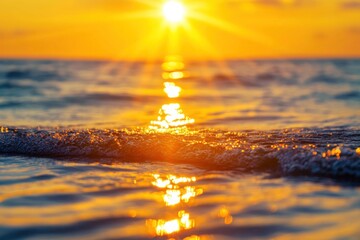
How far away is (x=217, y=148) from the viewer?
7277 millimetres

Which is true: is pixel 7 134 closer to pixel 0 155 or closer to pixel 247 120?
pixel 0 155

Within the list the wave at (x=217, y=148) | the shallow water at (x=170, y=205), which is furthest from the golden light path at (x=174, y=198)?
the wave at (x=217, y=148)

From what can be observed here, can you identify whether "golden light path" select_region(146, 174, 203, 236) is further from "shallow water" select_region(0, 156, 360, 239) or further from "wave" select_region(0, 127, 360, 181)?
"wave" select_region(0, 127, 360, 181)

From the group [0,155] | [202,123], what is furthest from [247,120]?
[0,155]

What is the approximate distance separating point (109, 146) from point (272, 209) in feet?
12.6

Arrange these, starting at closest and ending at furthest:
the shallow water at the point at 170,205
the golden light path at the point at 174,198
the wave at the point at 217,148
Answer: the shallow water at the point at 170,205
the golden light path at the point at 174,198
the wave at the point at 217,148

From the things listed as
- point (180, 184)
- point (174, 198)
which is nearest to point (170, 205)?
point (174, 198)

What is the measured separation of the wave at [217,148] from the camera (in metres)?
6.19

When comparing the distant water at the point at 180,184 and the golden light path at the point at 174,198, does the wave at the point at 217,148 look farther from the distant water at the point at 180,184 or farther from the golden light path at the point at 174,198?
the golden light path at the point at 174,198

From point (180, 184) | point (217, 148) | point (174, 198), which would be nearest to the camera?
point (174, 198)

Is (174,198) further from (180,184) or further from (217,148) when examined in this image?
(217,148)

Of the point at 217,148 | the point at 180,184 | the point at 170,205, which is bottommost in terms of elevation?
the point at 170,205

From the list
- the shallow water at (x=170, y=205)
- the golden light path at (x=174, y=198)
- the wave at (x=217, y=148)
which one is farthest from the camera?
the wave at (x=217, y=148)

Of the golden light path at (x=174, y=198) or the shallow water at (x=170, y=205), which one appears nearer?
the shallow water at (x=170, y=205)
